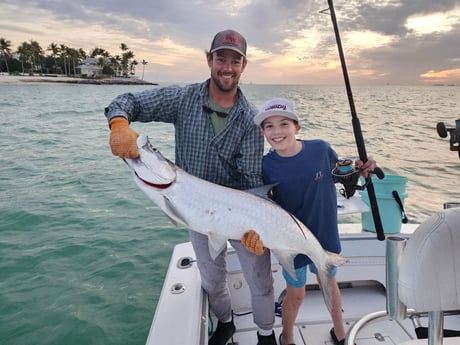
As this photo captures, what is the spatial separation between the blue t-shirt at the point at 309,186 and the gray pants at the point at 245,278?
0.85 feet

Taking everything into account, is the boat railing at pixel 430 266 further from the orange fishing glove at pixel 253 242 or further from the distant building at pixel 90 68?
the distant building at pixel 90 68

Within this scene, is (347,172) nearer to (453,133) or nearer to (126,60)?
(453,133)

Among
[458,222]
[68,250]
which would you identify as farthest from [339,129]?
[458,222]

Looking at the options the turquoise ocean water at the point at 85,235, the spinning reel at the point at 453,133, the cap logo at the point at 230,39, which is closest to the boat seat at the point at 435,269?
the spinning reel at the point at 453,133

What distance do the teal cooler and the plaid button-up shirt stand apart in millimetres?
1572

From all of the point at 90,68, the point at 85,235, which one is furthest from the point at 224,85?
the point at 90,68

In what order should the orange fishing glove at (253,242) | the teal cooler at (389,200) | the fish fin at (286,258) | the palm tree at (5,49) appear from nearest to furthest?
the orange fishing glove at (253,242)
the fish fin at (286,258)
the teal cooler at (389,200)
the palm tree at (5,49)

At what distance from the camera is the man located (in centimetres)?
237

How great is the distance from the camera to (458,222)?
1.32 m

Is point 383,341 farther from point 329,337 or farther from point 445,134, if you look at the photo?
point 445,134

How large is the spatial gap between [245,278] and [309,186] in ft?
2.63

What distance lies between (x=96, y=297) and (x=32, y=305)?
0.73 m

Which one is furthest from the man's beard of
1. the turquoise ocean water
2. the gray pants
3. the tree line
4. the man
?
the tree line

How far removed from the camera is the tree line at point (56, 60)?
8861 cm
